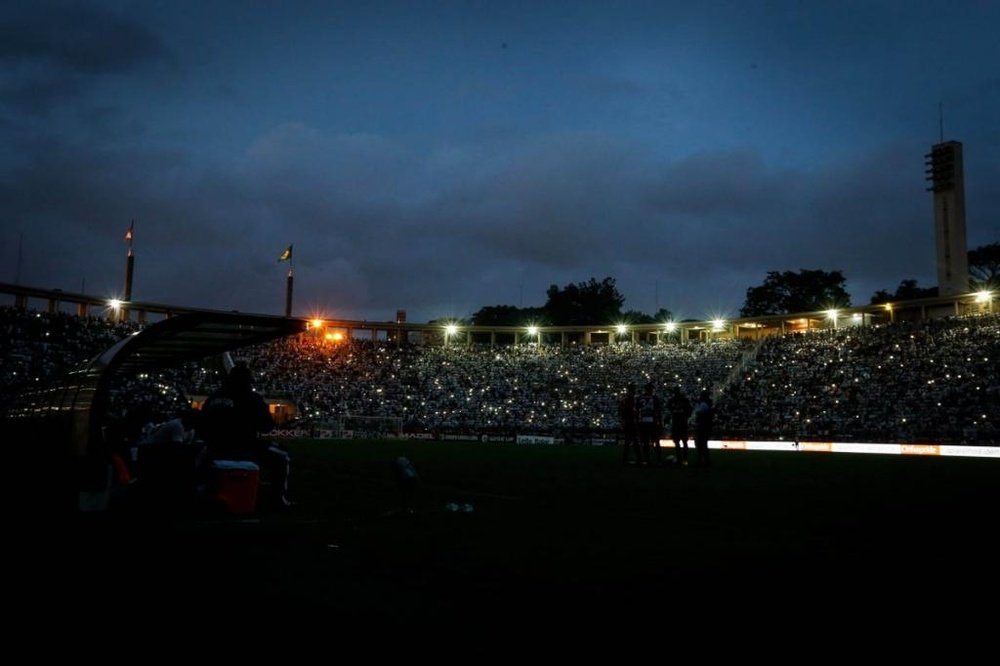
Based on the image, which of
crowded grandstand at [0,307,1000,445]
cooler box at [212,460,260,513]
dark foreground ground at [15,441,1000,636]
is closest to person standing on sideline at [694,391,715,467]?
dark foreground ground at [15,441,1000,636]

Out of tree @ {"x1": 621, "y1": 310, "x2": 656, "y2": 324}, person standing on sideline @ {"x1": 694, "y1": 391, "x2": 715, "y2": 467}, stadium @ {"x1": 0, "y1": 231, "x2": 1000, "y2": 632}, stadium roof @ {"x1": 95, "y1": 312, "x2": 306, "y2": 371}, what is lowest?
stadium @ {"x1": 0, "y1": 231, "x2": 1000, "y2": 632}

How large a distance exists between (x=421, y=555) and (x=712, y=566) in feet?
8.11

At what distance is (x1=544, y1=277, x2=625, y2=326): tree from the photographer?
101m

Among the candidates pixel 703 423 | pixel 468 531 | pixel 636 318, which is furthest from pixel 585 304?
pixel 468 531

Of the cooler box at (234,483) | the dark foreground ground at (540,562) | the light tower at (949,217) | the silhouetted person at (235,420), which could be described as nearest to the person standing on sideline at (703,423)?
the dark foreground ground at (540,562)

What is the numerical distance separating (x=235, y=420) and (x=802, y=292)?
88.3 m

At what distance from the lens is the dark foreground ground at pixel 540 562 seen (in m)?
4.56

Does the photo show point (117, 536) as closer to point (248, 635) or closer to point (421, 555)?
point (421, 555)

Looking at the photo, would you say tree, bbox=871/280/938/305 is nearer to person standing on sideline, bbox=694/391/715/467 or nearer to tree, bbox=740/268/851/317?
tree, bbox=740/268/851/317

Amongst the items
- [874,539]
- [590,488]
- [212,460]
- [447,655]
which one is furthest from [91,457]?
[874,539]

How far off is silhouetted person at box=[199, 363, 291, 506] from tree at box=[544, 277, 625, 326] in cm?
9151

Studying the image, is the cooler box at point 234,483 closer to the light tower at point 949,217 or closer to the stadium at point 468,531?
the stadium at point 468,531

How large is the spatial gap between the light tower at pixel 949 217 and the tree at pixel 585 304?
49662 mm

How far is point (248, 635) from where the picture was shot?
4027 millimetres
